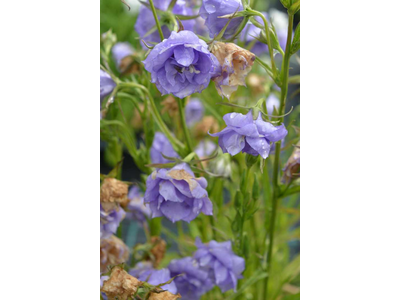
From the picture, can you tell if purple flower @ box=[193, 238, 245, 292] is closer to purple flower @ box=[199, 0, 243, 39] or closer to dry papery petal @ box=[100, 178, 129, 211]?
dry papery petal @ box=[100, 178, 129, 211]

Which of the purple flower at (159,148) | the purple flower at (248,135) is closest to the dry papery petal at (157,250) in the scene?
the purple flower at (159,148)

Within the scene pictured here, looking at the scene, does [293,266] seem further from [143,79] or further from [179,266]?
[143,79]

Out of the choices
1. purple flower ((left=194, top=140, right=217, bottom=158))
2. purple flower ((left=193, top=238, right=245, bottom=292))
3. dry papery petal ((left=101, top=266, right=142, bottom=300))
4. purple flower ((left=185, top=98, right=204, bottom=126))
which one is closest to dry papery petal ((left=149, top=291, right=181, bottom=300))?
dry papery petal ((left=101, top=266, right=142, bottom=300))

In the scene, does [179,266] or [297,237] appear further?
[297,237]

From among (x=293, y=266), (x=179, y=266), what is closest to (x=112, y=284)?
(x=179, y=266)

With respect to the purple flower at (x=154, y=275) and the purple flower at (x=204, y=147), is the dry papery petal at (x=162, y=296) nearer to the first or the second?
the purple flower at (x=154, y=275)

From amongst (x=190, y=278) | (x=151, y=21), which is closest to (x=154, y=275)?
(x=190, y=278)
